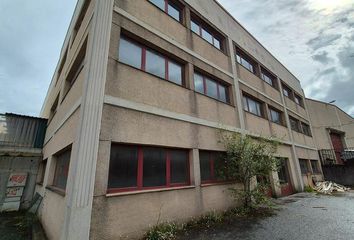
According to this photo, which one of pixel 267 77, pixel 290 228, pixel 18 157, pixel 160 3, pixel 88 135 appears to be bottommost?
pixel 290 228

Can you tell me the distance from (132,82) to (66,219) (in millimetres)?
4104

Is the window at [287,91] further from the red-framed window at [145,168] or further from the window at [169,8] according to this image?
the red-framed window at [145,168]

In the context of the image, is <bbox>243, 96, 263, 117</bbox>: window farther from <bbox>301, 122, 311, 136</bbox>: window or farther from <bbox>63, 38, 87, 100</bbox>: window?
<bbox>301, 122, 311, 136</bbox>: window

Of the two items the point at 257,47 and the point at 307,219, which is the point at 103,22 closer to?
the point at 307,219

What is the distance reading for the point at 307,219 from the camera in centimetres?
692

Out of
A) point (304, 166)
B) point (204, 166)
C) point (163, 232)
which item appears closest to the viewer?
point (163, 232)

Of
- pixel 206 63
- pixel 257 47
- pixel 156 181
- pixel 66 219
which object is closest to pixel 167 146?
pixel 156 181

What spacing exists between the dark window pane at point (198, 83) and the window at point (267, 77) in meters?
8.45

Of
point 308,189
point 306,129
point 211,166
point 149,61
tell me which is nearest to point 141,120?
point 149,61

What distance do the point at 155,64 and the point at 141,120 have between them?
8.71 ft

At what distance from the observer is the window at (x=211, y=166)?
7.68m

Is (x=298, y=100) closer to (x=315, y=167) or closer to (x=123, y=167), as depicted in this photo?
(x=315, y=167)

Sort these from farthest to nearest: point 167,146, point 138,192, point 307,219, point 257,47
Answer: point 257,47, point 307,219, point 167,146, point 138,192

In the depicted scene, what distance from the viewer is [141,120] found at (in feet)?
19.3
